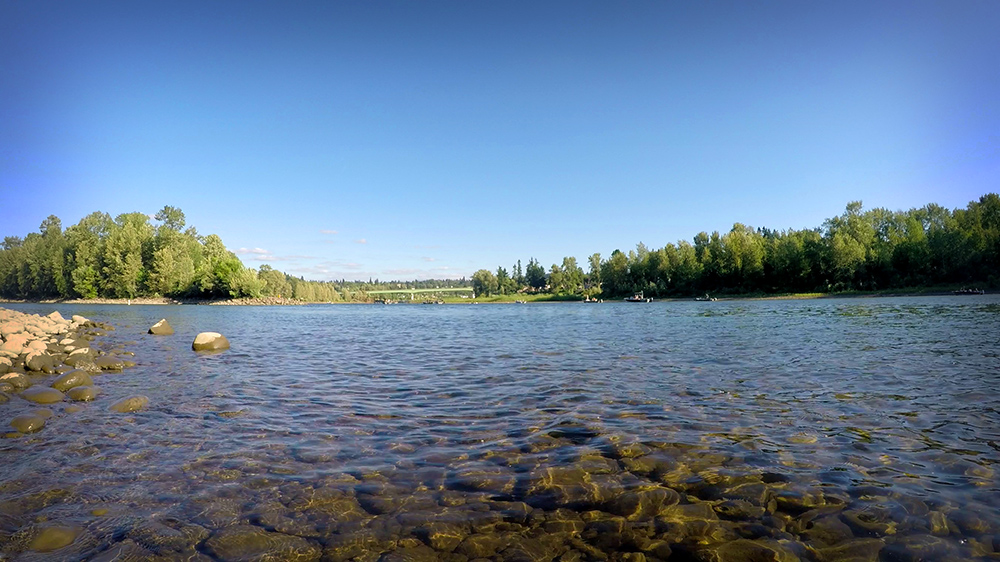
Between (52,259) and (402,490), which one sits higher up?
(52,259)

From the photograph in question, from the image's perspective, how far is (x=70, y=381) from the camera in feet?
38.5

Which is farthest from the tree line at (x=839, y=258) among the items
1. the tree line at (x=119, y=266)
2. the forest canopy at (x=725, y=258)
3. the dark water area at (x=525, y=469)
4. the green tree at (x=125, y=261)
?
the green tree at (x=125, y=261)

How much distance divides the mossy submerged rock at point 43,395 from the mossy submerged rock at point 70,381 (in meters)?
0.58

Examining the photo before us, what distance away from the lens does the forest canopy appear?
92.9 m

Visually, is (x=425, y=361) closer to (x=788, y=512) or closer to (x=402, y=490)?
(x=402, y=490)

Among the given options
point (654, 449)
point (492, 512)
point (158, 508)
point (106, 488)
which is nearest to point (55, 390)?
point (106, 488)

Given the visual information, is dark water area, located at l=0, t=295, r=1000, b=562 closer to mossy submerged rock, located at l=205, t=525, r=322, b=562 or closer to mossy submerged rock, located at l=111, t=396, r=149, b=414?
mossy submerged rock, located at l=205, t=525, r=322, b=562

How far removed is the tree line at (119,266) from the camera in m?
105

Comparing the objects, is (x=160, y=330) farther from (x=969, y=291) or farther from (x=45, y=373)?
(x=969, y=291)

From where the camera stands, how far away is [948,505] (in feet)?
16.3

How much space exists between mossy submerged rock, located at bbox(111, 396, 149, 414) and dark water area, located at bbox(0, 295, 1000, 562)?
0.24m

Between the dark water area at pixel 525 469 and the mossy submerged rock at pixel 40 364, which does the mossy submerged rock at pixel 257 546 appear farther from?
the mossy submerged rock at pixel 40 364

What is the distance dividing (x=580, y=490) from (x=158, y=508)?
4.85 m

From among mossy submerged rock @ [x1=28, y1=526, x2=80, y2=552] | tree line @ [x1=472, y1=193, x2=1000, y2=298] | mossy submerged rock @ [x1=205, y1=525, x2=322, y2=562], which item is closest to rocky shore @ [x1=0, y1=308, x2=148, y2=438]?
mossy submerged rock @ [x1=28, y1=526, x2=80, y2=552]
